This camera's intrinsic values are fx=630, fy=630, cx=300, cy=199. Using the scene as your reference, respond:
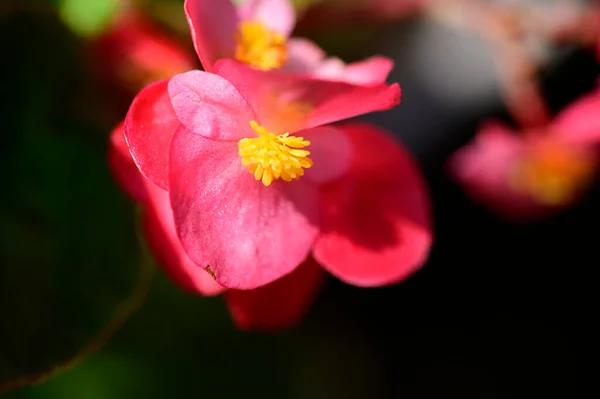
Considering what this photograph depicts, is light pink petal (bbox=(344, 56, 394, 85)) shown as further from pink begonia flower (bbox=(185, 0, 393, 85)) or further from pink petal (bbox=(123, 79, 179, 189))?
pink petal (bbox=(123, 79, 179, 189))

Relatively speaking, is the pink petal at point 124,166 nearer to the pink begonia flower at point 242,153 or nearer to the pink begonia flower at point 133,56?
the pink begonia flower at point 242,153

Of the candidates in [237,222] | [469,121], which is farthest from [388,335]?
[237,222]

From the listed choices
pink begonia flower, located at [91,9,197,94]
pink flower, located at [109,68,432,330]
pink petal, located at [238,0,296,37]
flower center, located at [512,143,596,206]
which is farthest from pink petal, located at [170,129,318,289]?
flower center, located at [512,143,596,206]

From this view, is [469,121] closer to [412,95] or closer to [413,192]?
[412,95]

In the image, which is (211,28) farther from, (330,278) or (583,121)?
(330,278)

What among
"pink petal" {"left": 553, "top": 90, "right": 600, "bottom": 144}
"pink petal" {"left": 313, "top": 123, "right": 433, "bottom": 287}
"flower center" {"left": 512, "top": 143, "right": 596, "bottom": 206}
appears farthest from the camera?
"flower center" {"left": 512, "top": 143, "right": 596, "bottom": 206}

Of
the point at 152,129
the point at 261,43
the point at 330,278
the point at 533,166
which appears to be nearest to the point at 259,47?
the point at 261,43
